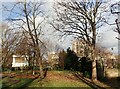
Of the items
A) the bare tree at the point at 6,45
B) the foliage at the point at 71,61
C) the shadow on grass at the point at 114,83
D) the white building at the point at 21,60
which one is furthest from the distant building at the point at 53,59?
the shadow on grass at the point at 114,83

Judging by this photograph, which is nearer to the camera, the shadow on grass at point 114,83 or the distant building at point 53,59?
the shadow on grass at point 114,83

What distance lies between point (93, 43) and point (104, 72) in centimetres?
934

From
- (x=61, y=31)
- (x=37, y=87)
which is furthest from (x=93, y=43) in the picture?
(x=37, y=87)

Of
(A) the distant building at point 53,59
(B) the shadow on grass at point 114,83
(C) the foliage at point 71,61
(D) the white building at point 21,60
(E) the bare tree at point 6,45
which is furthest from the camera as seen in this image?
(A) the distant building at point 53,59

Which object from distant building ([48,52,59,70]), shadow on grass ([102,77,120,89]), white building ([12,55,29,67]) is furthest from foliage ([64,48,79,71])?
distant building ([48,52,59,70])

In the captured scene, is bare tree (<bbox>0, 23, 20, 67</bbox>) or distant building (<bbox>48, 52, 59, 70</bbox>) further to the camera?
distant building (<bbox>48, 52, 59, 70</bbox>)

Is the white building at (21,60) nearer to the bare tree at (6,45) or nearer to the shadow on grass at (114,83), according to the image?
the bare tree at (6,45)

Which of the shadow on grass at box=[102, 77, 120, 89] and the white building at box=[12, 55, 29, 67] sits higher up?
the white building at box=[12, 55, 29, 67]

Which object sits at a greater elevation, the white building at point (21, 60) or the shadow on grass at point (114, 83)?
the white building at point (21, 60)

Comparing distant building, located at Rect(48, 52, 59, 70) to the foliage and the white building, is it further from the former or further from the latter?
the foliage

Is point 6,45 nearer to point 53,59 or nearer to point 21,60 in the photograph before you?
point 53,59

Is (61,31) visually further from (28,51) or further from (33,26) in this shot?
(28,51)

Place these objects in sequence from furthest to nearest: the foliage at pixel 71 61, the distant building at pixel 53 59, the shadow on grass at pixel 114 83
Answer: the distant building at pixel 53 59, the foliage at pixel 71 61, the shadow on grass at pixel 114 83

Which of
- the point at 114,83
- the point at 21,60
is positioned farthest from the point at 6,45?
the point at 21,60
